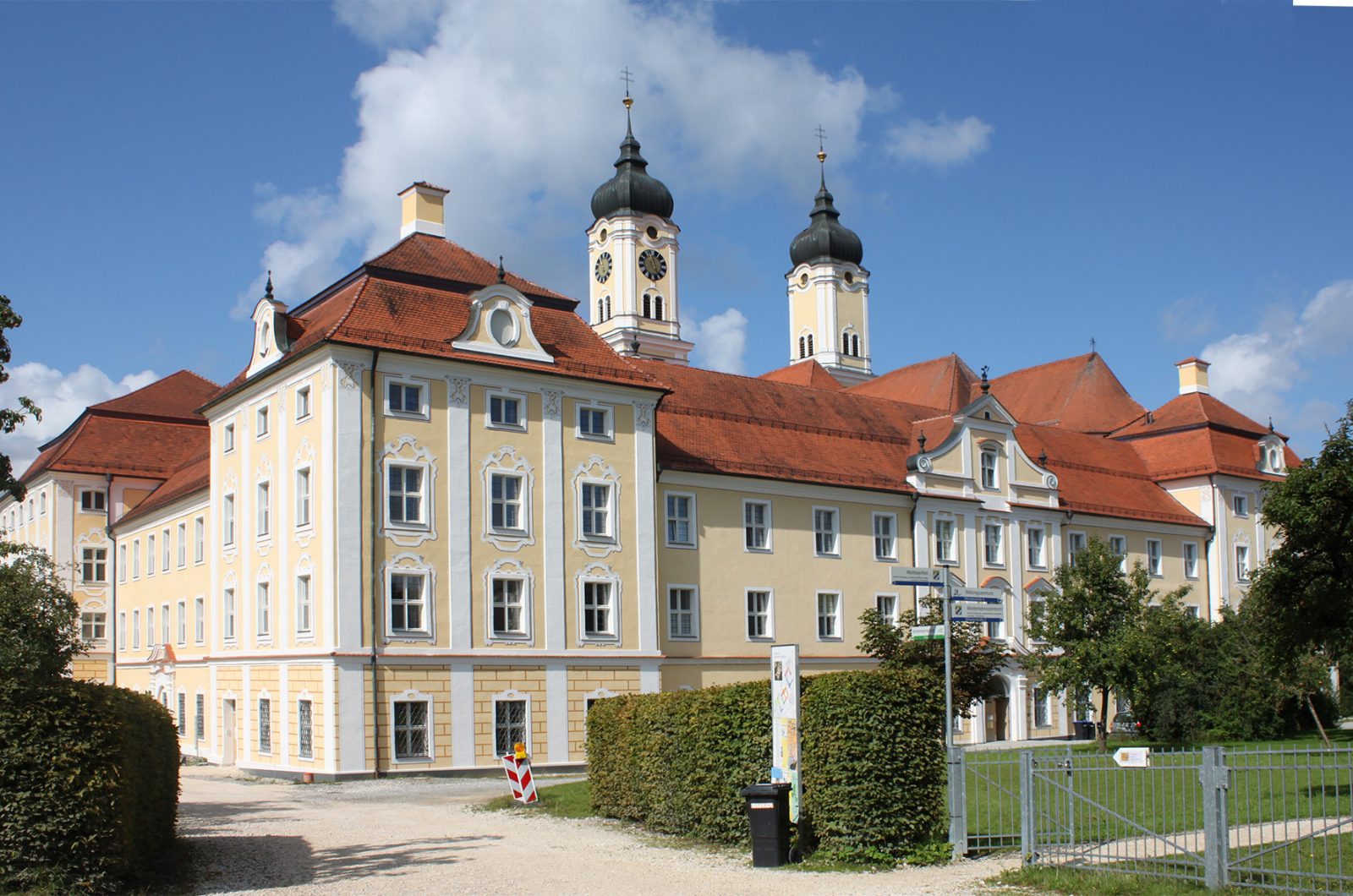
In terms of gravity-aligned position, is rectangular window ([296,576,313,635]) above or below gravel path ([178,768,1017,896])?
above

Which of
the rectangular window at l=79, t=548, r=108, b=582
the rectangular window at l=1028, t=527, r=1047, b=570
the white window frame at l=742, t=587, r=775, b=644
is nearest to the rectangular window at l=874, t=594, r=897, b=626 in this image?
the white window frame at l=742, t=587, r=775, b=644

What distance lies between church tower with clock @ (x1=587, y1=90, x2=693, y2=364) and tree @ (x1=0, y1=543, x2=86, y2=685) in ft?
162

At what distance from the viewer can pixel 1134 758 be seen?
13.5 metres

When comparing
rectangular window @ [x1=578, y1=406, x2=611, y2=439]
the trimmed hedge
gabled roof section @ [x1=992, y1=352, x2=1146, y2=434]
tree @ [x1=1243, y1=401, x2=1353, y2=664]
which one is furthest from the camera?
gabled roof section @ [x1=992, y1=352, x2=1146, y2=434]

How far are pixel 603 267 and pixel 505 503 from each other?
50970 millimetres

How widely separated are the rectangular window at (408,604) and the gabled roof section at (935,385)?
27511 mm

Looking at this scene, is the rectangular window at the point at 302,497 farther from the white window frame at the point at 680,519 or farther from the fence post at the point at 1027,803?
the fence post at the point at 1027,803

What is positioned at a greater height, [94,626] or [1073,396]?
[1073,396]

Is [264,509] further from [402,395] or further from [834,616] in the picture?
[834,616]

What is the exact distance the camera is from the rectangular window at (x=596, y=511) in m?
35.2

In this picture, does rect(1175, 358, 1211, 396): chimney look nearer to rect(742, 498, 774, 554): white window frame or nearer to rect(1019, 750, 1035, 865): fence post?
rect(742, 498, 774, 554): white window frame

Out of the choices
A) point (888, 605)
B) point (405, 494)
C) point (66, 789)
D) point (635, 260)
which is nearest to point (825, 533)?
point (888, 605)

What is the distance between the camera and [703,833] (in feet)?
59.4

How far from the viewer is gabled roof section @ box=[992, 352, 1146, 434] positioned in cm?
6066
